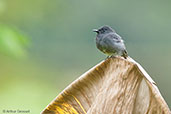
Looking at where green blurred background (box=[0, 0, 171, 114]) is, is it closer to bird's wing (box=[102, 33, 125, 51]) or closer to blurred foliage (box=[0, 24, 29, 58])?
bird's wing (box=[102, 33, 125, 51])

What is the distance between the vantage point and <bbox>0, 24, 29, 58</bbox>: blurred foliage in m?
2.24

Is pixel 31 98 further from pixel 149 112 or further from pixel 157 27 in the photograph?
pixel 157 27

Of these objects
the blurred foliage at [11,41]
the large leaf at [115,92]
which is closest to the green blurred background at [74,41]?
the blurred foliage at [11,41]

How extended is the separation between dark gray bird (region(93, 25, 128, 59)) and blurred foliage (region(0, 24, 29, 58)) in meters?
0.67

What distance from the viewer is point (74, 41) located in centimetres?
1082

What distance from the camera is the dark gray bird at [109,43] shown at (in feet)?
9.79

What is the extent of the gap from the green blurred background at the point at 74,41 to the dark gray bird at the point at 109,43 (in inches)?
61.9

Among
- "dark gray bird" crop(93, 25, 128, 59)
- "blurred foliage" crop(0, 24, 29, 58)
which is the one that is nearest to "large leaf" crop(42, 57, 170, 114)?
"blurred foliage" crop(0, 24, 29, 58)

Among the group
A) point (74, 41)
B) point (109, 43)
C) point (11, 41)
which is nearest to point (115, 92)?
point (11, 41)

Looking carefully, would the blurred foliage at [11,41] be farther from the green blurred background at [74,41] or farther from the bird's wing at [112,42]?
the green blurred background at [74,41]

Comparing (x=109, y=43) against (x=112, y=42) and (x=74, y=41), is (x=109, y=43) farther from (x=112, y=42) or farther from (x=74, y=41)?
(x=74, y=41)

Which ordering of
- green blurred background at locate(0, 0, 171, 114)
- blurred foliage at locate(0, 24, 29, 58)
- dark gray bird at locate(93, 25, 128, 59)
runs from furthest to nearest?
green blurred background at locate(0, 0, 171, 114) < dark gray bird at locate(93, 25, 128, 59) < blurred foliage at locate(0, 24, 29, 58)

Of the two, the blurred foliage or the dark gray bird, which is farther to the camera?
the dark gray bird

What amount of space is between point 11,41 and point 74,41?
843 cm
